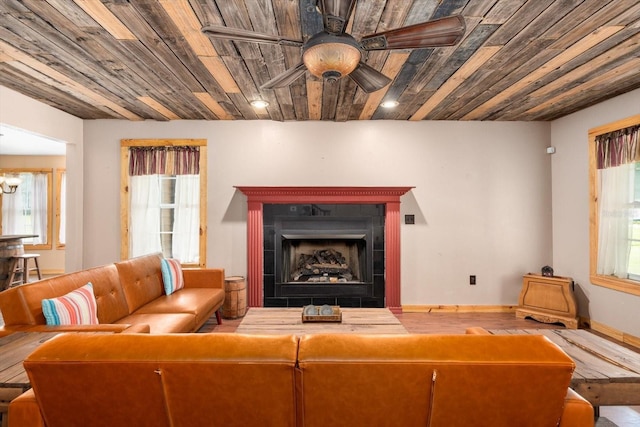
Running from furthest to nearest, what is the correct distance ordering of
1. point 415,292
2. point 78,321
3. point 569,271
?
point 415,292
point 569,271
point 78,321

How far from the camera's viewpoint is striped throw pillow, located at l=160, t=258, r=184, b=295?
3.48 m

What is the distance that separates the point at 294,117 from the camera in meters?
4.21

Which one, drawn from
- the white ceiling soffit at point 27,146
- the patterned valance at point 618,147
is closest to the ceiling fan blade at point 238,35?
the patterned valance at point 618,147

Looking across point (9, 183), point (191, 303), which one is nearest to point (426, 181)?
point (191, 303)

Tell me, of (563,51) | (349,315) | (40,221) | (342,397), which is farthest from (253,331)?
(40,221)

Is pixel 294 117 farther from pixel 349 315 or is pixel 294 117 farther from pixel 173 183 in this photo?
pixel 349 315

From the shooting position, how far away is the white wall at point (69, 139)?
3.49 m

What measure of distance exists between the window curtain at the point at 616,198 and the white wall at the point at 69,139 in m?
6.04

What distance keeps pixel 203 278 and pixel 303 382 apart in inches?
117

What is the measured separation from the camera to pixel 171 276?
3514mm

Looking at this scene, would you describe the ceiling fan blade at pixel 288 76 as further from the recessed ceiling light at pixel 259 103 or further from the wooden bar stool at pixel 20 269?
the wooden bar stool at pixel 20 269

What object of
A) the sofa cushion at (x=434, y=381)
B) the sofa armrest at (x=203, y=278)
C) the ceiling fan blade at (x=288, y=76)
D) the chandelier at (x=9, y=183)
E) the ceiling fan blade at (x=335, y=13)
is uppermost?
the ceiling fan blade at (x=335, y=13)

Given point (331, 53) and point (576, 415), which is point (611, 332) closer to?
point (576, 415)

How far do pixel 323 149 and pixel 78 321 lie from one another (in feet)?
10.2
